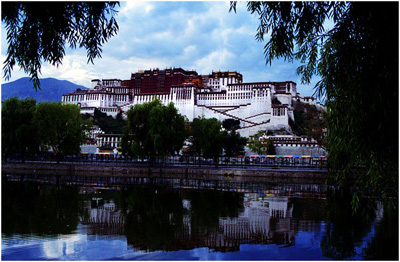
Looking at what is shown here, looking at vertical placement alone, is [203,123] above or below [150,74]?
below

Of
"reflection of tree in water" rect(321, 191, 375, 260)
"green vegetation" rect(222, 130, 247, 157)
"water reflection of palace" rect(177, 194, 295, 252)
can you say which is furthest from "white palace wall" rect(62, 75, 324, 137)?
"reflection of tree in water" rect(321, 191, 375, 260)

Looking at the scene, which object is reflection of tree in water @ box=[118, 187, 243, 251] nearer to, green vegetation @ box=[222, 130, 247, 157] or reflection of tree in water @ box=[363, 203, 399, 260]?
reflection of tree in water @ box=[363, 203, 399, 260]

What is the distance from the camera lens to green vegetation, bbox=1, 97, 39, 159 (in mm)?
35094

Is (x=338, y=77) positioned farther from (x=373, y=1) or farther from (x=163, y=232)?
(x=163, y=232)

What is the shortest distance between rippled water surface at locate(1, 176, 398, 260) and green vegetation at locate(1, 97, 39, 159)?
1806cm

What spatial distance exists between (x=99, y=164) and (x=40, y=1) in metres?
31.3

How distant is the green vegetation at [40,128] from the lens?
35375mm

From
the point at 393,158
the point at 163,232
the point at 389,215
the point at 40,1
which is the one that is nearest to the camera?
the point at 40,1

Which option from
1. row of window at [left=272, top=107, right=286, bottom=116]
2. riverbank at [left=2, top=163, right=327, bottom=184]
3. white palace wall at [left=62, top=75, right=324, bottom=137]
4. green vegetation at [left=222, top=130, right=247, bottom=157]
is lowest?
riverbank at [left=2, top=163, right=327, bottom=184]

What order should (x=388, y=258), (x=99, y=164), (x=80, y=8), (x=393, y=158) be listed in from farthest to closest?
(x=99, y=164), (x=388, y=258), (x=393, y=158), (x=80, y=8)

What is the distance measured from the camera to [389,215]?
12.9 meters

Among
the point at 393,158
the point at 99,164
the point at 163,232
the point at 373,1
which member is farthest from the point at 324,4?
the point at 99,164

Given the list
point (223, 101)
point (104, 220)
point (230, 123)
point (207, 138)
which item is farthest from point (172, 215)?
point (223, 101)

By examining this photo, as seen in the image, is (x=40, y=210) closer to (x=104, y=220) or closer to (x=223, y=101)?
(x=104, y=220)
